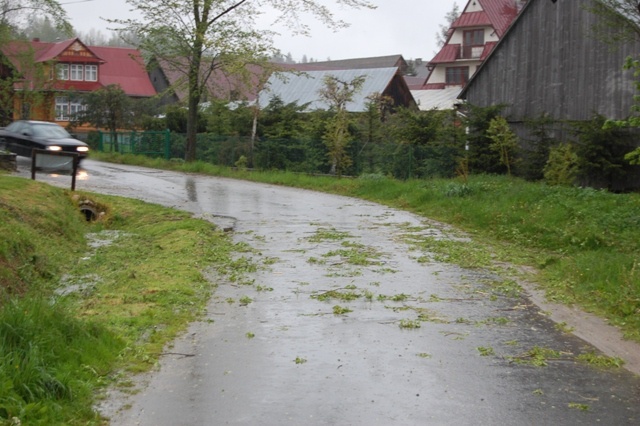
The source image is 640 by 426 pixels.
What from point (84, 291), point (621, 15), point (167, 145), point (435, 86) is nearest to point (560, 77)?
point (621, 15)

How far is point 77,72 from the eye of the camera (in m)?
69.1

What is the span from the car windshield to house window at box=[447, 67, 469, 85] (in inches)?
1845

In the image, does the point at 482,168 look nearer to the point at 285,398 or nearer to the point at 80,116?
the point at 285,398

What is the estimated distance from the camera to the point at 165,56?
36.7 metres

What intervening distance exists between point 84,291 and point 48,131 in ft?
67.7

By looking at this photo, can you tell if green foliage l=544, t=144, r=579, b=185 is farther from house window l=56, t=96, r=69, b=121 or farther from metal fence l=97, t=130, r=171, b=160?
house window l=56, t=96, r=69, b=121

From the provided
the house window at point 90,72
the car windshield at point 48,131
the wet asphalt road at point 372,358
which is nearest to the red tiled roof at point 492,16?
the house window at point 90,72

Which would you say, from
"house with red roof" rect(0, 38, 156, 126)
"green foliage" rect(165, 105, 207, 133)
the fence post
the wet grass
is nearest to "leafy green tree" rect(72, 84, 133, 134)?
"house with red roof" rect(0, 38, 156, 126)

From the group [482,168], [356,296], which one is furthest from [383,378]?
[482,168]

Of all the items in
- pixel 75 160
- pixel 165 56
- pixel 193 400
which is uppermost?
pixel 165 56

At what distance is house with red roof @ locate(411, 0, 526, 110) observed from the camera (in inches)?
2650

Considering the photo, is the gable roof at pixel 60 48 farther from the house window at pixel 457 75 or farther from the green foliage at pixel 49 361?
the green foliage at pixel 49 361

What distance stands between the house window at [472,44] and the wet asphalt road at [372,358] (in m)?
58.6

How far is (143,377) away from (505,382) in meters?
3.02
